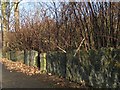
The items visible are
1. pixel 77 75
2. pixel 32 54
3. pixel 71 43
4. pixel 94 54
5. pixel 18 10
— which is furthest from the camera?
pixel 18 10

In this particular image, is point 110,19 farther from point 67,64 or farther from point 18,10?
point 18,10

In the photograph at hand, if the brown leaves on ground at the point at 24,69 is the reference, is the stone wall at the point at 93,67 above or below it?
above

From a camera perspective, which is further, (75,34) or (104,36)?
(75,34)

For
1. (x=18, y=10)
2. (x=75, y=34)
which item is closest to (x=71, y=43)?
(x=75, y=34)

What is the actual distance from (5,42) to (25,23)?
7565mm

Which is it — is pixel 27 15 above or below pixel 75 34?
above

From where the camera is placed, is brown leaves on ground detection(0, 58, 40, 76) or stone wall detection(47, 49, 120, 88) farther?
brown leaves on ground detection(0, 58, 40, 76)

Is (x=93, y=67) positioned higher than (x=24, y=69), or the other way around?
(x=93, y=67)

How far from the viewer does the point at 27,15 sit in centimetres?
2706

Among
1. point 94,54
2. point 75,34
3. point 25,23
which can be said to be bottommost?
point 94,54

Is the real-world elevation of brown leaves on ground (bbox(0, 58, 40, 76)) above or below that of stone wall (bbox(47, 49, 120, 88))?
below

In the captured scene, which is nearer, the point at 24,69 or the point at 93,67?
the point at 93,67

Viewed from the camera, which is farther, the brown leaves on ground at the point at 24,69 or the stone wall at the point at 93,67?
the brown leaves on ground at the point at 24,69

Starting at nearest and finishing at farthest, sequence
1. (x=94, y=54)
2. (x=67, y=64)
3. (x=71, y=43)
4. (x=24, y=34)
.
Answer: (x=94, y=54) < (x=67, y=64) < (x=71, y=43) < (x=24, y=34)
